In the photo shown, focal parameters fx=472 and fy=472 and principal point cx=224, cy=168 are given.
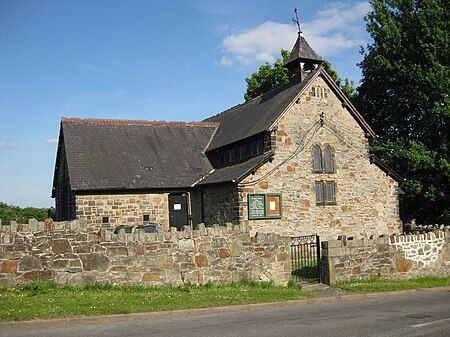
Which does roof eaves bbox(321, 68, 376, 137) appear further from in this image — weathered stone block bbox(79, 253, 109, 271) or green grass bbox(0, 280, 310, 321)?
weathered stone block bbox(79, 253, 109, 271)

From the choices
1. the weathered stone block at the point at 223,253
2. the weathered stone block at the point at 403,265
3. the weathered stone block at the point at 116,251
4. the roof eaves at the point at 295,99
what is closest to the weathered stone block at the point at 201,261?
the weathered stone block at the point at 223,253

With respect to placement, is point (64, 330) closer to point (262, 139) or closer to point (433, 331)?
point (433, 331)

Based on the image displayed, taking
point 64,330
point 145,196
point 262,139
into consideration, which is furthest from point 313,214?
point 64,330

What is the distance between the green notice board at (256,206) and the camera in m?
21.9

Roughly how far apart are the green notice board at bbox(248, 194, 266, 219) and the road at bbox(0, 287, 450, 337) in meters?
9.19

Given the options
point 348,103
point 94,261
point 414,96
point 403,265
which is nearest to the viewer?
point 94,261

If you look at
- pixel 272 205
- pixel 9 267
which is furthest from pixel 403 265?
pixel 9 267

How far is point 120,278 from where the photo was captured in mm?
13055

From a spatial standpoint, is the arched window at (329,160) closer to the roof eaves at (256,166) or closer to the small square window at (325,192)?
the small square window at (325,192)

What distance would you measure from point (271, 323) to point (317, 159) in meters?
14.9

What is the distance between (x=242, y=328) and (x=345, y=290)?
20.0 ft

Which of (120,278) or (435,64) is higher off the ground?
(435,64)

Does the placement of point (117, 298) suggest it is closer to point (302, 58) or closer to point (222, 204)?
point (222, 204)

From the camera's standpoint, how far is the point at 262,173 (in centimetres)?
2248
